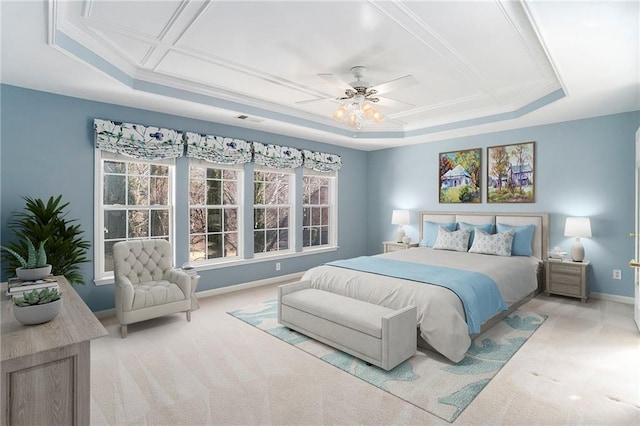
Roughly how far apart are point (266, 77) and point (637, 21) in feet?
9.94

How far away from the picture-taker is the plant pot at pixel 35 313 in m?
1.55

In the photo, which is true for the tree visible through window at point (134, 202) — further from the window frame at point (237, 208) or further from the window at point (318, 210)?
the window at point (318, 210)

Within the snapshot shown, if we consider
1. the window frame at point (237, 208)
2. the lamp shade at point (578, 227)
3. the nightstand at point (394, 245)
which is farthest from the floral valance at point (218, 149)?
the lamp shade at point (578, 227)

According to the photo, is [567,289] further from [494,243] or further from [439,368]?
[439,368]

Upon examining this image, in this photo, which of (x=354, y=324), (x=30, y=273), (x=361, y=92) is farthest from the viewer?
(x=361, y=92)

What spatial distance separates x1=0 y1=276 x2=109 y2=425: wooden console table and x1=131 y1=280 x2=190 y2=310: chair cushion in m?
1.91

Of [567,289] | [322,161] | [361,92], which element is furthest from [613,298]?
[322,161]

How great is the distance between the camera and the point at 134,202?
4246 millimetres

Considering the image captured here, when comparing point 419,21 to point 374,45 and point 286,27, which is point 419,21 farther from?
point 286,27

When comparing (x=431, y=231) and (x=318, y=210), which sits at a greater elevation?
(x=318, y=210)

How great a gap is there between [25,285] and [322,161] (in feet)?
15.2

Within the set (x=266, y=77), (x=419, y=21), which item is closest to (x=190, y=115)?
(x=266, y=77)

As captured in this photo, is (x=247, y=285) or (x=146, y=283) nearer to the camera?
(x=146, y=283)

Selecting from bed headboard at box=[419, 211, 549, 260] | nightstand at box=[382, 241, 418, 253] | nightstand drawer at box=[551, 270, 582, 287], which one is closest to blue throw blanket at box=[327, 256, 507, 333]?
nightstand drawer at box=[551, 270, 582, 287]
